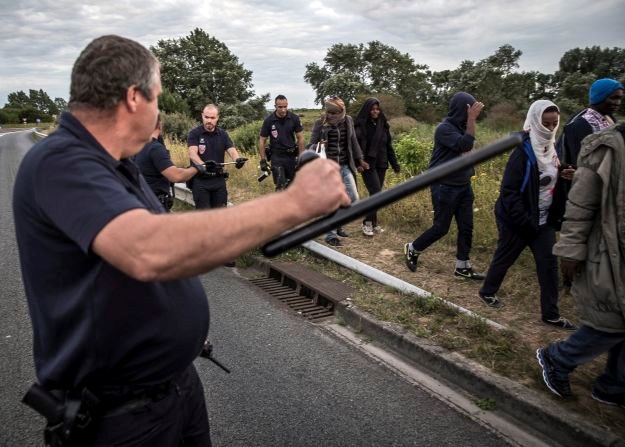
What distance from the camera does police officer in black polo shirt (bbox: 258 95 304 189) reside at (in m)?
8.06

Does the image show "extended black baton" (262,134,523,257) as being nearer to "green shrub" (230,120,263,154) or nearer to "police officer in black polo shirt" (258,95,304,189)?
"police officer in black polo shirt" (258,95,304,189)

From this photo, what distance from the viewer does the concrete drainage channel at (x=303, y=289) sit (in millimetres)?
4816

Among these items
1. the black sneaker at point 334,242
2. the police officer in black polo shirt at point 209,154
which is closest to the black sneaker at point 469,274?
the black sneaker at point 334,242

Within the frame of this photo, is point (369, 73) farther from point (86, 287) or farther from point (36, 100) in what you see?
point (36, 100)

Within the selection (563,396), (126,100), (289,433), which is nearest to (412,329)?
(563,396)

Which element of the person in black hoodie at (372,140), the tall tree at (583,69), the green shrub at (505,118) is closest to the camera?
the person in black hoodie at (372,140)

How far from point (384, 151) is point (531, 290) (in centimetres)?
336

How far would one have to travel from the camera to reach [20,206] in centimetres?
127

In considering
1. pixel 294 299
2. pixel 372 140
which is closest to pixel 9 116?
pixel 372 140

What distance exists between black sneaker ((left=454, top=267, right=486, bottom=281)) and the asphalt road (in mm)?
1918

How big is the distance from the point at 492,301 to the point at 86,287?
409 cm

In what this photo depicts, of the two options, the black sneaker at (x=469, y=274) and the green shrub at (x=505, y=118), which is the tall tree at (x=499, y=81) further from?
the black sneaker at (x=469, y=274)

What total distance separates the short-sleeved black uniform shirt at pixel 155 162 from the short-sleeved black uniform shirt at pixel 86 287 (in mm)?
4270

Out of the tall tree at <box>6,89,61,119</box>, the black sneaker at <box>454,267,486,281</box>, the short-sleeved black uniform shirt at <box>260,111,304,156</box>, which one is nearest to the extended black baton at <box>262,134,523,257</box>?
the black sneaker at <box>454,267,486,281</box>
